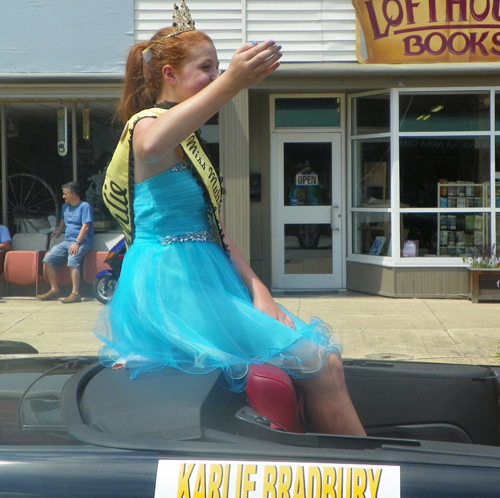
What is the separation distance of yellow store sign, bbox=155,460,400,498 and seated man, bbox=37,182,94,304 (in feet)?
25.5

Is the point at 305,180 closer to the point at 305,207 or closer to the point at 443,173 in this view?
the point at 305,207

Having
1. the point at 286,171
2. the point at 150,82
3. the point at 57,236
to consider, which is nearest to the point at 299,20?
the point at 286,171

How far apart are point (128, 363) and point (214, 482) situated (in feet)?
1.66

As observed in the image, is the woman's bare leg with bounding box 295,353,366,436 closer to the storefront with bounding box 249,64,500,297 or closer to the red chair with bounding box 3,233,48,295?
the storefront with bounding box 249,64,500,297

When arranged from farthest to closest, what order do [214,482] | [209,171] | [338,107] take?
[338,107], [209,171], [214,482]

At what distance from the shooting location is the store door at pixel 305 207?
9398 mm

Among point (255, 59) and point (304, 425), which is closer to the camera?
point (255, 59)

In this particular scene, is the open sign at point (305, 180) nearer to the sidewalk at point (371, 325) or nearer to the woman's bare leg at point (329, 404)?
the sidewalk at point (371, 325)

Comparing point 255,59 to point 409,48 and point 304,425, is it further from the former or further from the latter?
point 409,48

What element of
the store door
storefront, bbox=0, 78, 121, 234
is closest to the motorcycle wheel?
storefront, bbox=0, 78, 121, 234

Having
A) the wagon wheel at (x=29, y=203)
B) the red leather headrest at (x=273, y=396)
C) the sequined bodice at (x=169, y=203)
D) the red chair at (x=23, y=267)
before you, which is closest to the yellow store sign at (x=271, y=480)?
the red leather headrest at (x=273, y=396)

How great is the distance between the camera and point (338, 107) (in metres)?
9.31

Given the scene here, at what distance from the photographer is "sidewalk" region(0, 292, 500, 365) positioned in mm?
5969

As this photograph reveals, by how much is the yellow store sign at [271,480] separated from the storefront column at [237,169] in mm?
7341
